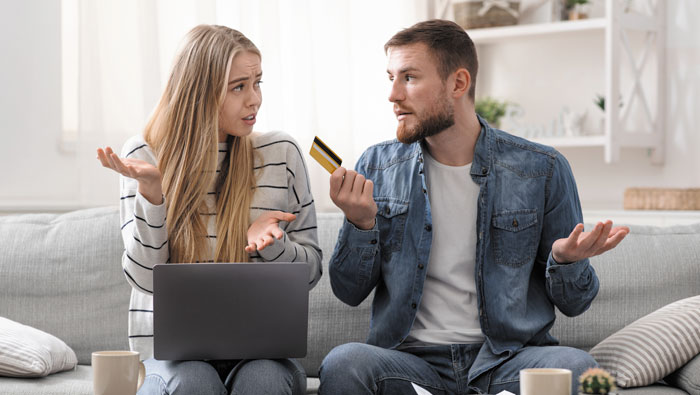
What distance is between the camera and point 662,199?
113 inches

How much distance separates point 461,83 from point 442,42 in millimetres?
103

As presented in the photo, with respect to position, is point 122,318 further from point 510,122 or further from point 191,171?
point 510,122

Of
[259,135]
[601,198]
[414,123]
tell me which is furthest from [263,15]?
[601,198]

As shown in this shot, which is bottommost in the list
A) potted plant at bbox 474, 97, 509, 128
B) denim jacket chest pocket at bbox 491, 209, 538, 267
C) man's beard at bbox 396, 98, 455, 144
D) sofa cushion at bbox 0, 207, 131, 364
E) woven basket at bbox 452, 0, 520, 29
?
sofa cushion at bbox 0, 207, 131, 364

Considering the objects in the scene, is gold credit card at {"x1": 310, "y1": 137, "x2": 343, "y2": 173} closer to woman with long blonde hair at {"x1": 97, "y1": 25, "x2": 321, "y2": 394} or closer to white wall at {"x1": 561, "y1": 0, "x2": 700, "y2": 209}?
woman with long blonde hair at {"x1": 97, "y1": 25, "x2": 321, "y2": 394}

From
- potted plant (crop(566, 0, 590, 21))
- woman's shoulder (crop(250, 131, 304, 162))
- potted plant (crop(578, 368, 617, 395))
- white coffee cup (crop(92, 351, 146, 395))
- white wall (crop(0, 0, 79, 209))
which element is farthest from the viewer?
potted plant (crop(566, 0, 590, 21))

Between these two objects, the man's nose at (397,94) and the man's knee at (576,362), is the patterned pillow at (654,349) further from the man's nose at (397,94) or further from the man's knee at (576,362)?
the man's nose at (397,94)

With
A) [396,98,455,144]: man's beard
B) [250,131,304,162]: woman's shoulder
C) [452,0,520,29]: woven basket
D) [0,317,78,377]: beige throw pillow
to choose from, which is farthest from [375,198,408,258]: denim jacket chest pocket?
[452,0,520,29]: woven basket

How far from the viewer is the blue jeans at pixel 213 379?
155 cm

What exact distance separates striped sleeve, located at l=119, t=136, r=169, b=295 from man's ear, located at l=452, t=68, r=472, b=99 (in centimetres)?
70

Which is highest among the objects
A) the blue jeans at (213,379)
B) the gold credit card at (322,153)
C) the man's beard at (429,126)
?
the man's beard at (429,126)

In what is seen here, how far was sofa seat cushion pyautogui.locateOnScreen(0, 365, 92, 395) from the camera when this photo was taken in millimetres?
1823

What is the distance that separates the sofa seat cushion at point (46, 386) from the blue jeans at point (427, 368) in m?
0.57

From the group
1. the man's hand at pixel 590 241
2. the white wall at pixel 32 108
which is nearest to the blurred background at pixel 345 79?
the white wall at pixel 32 108
